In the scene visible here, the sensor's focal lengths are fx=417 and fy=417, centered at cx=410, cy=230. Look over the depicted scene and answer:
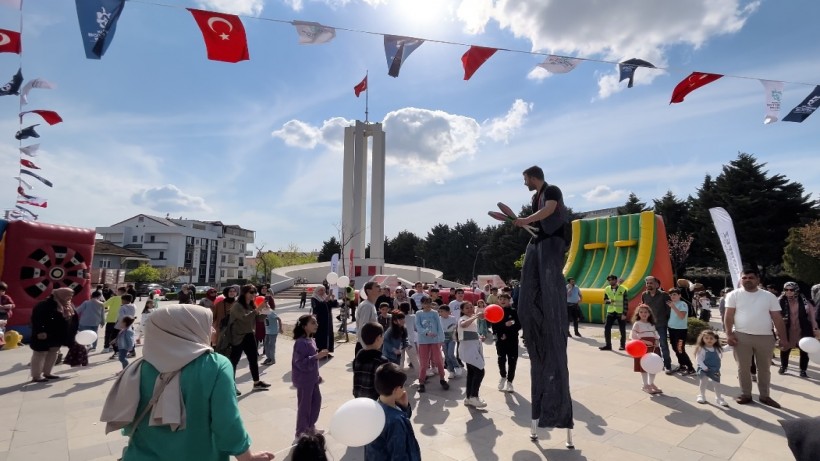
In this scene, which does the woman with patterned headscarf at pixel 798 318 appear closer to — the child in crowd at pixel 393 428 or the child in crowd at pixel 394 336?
the child in crowd at pixel 394 336

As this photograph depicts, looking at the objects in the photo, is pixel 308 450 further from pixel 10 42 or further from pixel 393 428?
pixel 10 42

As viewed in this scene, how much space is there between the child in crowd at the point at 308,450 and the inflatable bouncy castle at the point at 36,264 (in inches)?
503

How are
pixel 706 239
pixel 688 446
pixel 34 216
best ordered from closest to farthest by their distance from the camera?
pixel 688 446
pixel 34 216
pixel 706 239

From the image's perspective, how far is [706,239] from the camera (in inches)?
1292

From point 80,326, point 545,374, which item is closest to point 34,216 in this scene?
point 80,326

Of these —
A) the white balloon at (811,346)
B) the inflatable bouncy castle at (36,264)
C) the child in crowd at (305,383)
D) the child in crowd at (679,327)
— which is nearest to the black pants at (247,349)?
Result: the child in crowd at (305,383)

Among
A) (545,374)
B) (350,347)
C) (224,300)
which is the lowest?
(350,347)

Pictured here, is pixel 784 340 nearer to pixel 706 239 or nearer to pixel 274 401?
pixel 274 401

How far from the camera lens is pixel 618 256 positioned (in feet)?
49.7

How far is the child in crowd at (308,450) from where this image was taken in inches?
85.0

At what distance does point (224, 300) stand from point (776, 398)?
8.73 m

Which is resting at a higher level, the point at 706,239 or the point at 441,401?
the point at 706,239

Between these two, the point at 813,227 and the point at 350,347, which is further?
the point at 813,227

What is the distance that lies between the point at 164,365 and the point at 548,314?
3.36 m
